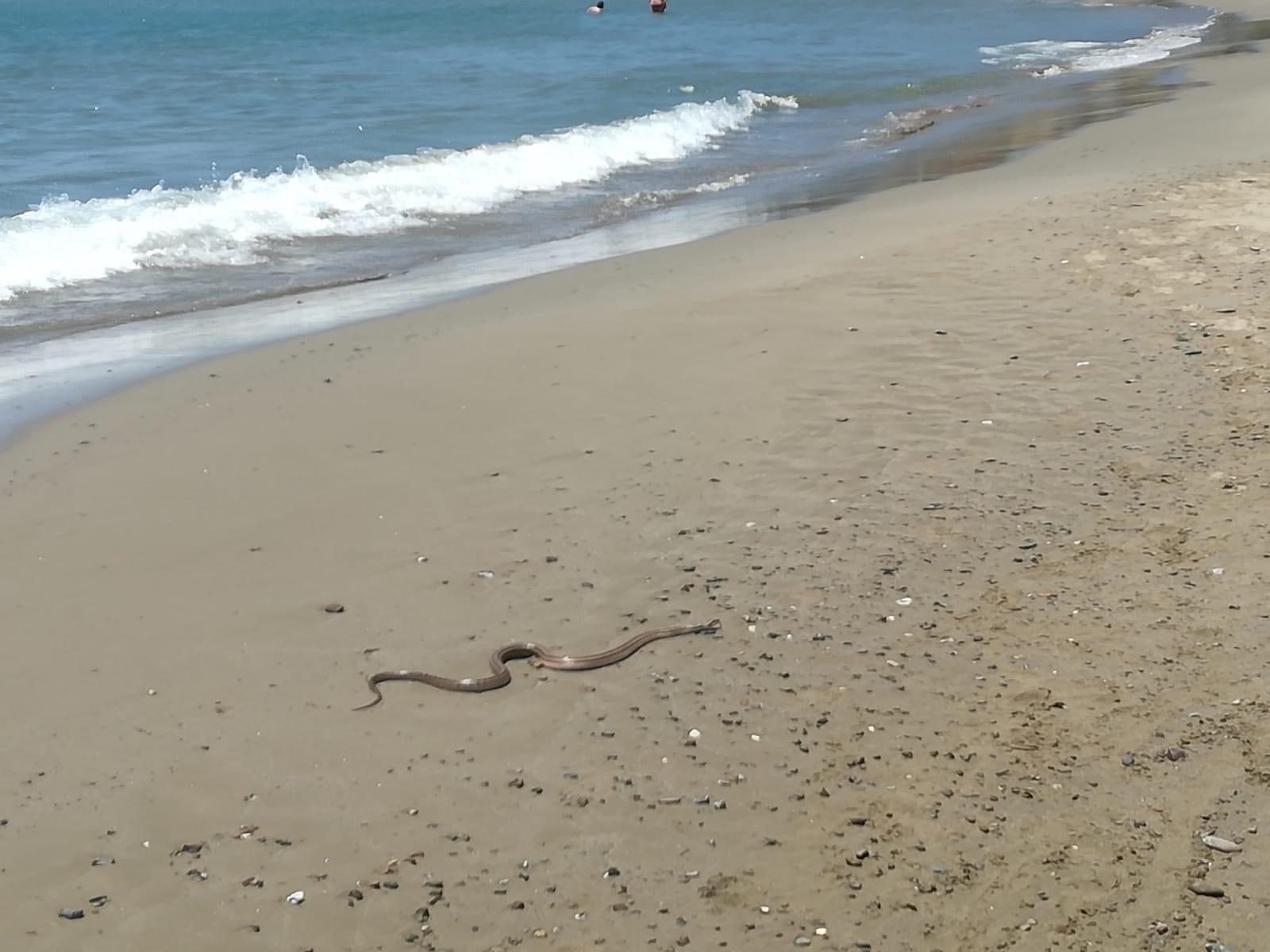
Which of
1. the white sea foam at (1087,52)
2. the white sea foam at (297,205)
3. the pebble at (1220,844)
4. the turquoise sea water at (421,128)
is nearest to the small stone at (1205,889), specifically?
the pebble at (1220,844)

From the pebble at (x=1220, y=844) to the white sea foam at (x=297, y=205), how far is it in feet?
31.4

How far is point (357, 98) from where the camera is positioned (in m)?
23.6

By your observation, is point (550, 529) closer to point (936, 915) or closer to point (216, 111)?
point (936, 915)

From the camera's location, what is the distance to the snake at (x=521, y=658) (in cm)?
441

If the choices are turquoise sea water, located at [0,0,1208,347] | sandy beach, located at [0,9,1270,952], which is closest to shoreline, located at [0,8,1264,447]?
turquoise sea water, located at [0,0,1208,347]

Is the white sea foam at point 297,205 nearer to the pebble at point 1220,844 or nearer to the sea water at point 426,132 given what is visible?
the sea water at point 426,132

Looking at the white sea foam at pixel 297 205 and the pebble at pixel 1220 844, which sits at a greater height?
the white sea foam at pixel 297 205

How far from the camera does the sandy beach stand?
11.3 feet

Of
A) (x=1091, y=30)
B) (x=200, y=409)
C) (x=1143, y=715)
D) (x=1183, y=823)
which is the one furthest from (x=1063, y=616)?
(x=1091, y=30)

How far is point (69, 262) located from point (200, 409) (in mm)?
4867

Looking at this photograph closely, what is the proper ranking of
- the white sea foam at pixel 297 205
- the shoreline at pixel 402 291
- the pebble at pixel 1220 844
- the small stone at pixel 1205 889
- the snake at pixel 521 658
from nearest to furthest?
the small stone at pixel 1205 889 < the pebble at pixel 1220 844 < the snake at pixel 521 658 < the shoreline at pixel 402 291 < the white sea foam at pixel 297 205

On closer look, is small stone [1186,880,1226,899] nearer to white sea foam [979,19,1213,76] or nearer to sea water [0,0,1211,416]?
sea water [0,0,1211,416]

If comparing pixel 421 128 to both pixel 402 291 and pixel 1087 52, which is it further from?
pixel 1087 52

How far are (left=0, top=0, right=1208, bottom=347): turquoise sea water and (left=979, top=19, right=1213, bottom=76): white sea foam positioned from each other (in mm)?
152
